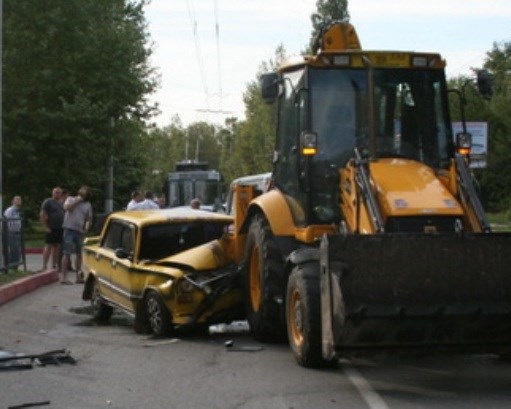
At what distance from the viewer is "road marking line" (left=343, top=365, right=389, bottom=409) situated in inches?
309

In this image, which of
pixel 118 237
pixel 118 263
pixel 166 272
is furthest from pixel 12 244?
pixel 166 272

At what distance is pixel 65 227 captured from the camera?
1928cm

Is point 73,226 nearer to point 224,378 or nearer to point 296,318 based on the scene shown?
point 296,318


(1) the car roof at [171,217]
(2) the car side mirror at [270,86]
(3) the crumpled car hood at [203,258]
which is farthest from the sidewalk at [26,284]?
(2) the car side mirror at [270,86]

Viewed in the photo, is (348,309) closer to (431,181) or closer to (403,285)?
(403,285)

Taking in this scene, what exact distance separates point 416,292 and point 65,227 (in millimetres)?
12043

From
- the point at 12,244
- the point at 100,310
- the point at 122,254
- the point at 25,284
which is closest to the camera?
the point at 122,254

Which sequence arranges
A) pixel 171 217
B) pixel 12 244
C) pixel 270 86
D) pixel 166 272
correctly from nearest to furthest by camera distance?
pixel 270 86, pixel 166 272, pixel 171 217, pixel 12 244

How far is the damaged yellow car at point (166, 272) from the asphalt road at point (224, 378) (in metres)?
0.35

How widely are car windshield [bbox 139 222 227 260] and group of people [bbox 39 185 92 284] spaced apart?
6631mm

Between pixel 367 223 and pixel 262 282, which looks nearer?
pixel 367 223

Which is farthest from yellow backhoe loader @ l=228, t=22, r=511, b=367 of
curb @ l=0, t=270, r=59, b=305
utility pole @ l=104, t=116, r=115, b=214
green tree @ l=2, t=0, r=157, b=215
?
utility pole @ l=104, t=116, r=115, b=214

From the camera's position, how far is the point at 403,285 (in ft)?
27.7

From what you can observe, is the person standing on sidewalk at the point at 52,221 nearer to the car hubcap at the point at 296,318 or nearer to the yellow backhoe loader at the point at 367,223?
the yellow backhoe loader at the point at 367,223
